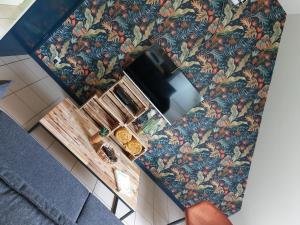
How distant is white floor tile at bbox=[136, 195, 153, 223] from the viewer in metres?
3.52

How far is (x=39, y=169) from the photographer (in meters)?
1.79

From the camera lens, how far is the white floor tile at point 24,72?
306 centimetres

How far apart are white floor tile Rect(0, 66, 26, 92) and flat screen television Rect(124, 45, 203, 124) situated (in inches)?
43.4

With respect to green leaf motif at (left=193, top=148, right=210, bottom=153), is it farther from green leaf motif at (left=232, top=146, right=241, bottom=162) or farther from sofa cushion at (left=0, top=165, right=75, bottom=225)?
sofa cushion at (left=0, top=165, right=75, bottom=225)

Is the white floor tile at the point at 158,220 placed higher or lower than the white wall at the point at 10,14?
lower

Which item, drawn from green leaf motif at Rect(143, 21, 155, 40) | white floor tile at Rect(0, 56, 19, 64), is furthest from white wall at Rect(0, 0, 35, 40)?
green leaf motif at Rect(143, 21, 155, 40)

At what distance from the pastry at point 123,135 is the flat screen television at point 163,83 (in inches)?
17.6

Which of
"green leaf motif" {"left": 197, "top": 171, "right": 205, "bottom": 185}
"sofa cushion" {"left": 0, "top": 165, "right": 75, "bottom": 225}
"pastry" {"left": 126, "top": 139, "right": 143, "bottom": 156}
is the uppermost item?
"sofa cushion" {"left": 0, "top": 165, "right": 75, "bottom": 225}

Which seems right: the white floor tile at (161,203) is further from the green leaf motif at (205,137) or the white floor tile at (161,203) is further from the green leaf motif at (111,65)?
the green leaf motif at (111,65)

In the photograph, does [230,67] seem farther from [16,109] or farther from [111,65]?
[16,109]

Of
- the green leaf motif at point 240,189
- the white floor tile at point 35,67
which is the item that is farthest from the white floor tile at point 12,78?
the green leaf motif at point 240,189

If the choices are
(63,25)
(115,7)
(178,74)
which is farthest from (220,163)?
(63,25)

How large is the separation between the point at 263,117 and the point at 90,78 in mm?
2075

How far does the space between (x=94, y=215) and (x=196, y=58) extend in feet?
6.74
